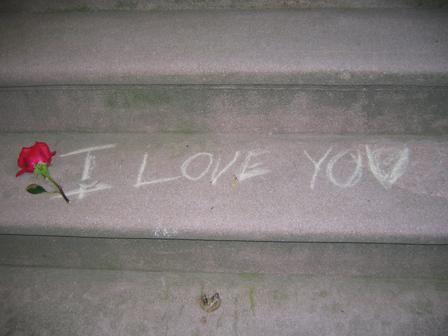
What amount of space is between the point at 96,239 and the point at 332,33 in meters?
1.30

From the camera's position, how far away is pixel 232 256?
3.76 ft

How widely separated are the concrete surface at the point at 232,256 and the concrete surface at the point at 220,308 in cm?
3

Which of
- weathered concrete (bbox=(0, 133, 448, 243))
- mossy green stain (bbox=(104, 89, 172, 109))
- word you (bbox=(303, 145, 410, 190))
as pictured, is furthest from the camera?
mossy green stain (bbox=(104, 89, 172, 109))

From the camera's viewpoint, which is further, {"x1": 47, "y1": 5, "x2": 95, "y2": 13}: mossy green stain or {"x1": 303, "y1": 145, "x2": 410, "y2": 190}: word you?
{"x1": 47, "y1": 5, "x2": 95, "y2": 13}: mossy green stain

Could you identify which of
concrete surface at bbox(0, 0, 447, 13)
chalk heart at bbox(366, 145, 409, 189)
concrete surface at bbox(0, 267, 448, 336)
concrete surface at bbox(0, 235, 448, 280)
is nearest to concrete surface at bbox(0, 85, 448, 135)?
chalk heart at bbox(366, 145, 409, 189)

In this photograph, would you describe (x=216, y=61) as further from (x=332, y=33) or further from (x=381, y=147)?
(x=381, y=147)

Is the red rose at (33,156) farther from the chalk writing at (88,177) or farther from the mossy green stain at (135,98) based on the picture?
the mossy green stain at (135,98)

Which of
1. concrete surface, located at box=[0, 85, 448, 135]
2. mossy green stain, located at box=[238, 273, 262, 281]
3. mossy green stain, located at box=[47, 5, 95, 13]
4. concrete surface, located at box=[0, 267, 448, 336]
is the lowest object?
concrete surface, located at box=[0, 267, 448, 336]

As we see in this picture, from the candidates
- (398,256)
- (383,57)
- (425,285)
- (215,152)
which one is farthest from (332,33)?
(425,285)

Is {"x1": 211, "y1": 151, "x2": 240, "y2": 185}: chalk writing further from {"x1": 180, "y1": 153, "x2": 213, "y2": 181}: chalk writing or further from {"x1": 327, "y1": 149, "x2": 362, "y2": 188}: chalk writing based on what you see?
{"x1": 327, "y1": 149, "x2": 362, "y2": 188}: chalk writing

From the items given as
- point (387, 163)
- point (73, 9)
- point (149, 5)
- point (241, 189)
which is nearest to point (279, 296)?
point (241, 189)

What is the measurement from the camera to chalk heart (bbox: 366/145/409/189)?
3.61 feet

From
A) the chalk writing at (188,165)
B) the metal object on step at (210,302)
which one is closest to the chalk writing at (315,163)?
the chalk writing at (188,165)

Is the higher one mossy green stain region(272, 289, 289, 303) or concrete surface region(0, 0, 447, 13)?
concrete surface region(0, 0, 447, 13)
